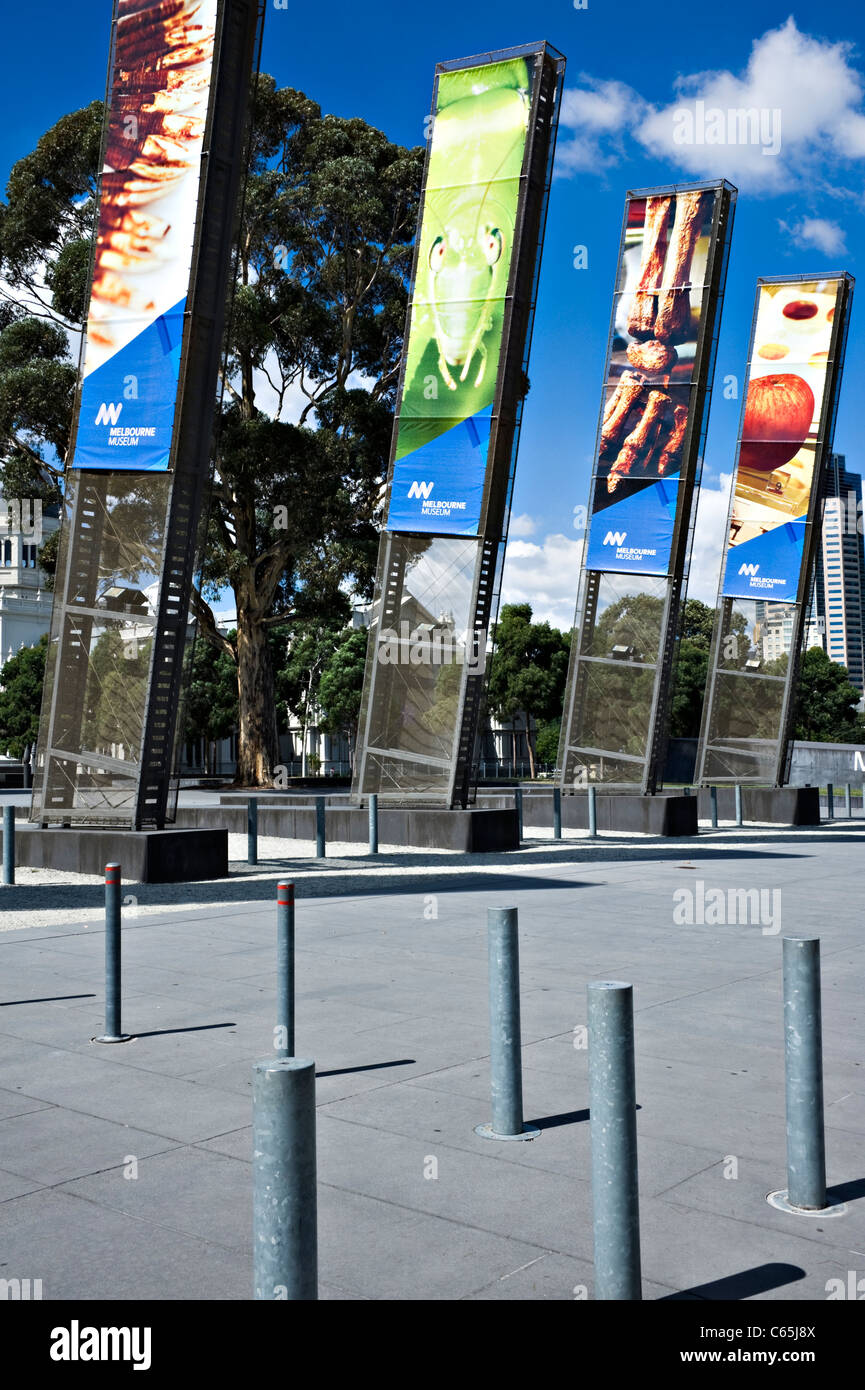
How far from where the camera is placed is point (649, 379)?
25.6m

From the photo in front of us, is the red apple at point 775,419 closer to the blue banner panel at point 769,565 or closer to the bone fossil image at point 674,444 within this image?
the blue banner panel at point 769,565

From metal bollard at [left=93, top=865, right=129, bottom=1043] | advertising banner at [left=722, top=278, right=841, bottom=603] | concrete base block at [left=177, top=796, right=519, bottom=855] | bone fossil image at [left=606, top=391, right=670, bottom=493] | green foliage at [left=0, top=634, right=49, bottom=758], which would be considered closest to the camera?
metal bollard at [left=93, top=865, right=129, bottom=1043]

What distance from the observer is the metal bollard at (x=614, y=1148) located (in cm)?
358

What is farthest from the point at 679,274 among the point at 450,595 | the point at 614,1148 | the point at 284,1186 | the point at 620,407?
the point at 284,1186

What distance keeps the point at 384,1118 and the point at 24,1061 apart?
6.88 ft

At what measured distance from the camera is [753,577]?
94.2 feet

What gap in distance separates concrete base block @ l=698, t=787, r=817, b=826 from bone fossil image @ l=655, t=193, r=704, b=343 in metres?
9.56

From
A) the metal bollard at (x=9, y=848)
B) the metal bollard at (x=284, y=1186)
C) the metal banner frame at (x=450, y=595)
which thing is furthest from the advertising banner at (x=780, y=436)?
the metal bollard at (x=284, y=1186)

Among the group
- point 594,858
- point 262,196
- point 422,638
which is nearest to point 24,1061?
point 594,858

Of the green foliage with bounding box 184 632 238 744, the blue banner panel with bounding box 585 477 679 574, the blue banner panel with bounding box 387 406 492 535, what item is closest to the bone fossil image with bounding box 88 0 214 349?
the blue banner panel with bounding box 387 406 492 535

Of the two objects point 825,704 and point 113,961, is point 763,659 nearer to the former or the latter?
point 113,961

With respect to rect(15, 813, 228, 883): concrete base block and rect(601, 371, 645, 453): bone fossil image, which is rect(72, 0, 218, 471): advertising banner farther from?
rect(601, 371, 645, 453): bone fossil image

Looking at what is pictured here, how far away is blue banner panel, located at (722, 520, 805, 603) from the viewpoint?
2852 centimetres
